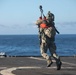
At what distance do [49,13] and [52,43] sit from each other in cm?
116

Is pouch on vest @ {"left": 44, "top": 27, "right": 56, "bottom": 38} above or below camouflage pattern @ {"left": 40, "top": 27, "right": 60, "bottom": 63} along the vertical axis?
above

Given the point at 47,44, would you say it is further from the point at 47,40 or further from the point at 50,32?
the point at 50,32

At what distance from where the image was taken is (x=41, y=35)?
1661 centimetres

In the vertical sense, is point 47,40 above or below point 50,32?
below

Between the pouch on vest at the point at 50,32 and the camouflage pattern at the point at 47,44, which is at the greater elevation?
the pouch on vest at the point at 50,32

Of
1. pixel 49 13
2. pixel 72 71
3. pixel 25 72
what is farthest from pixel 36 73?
pixel 49 13

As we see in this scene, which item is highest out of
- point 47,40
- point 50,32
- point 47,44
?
point 50,32

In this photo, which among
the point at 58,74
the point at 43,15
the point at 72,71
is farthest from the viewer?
the point at 43,15

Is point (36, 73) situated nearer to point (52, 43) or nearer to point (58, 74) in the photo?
point (58, 74)

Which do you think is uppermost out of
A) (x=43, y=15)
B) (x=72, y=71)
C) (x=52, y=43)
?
(x=43, y=15)

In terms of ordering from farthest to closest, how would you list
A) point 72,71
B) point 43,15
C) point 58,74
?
point 43,15, point 72,71, point 58,74

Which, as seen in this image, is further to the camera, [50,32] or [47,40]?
[47,40]

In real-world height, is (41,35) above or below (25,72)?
above

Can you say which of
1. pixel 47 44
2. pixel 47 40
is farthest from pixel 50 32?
pixel 47 44
